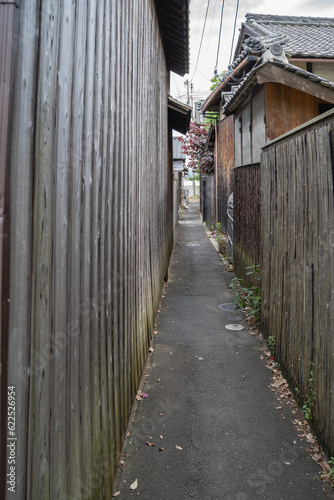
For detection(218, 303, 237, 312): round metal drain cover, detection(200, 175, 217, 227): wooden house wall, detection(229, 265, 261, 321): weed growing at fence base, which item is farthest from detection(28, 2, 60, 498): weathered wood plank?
detection(200, 175, 217, 227): wooden house wall

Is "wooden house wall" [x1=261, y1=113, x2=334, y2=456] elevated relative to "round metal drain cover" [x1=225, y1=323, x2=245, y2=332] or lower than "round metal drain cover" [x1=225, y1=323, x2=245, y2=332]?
elevated

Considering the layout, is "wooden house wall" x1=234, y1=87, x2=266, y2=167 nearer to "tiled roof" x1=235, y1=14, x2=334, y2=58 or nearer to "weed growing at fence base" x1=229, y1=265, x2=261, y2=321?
"tiled roof" x1=235, y1=14, x2=334, y2=58

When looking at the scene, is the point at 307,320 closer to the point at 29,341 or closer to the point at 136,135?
the point at 136,135

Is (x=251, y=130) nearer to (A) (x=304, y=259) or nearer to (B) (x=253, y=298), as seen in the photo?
(B) (x=253, y=298)

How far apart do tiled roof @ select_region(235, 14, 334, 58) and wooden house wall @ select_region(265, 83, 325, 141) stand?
1386 millimetres

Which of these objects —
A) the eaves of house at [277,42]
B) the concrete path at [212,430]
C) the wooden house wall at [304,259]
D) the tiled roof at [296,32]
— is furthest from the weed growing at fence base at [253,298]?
the tiled roof at [296,32]

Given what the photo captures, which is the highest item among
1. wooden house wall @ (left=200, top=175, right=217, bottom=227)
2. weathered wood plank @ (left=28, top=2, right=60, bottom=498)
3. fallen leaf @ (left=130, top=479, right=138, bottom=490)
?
wooden house wall @ (left=200, top=175, right=217, bottom=227)

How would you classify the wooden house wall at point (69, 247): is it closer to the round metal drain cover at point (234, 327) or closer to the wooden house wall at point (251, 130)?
the round metal drain cover at point (234, 327)

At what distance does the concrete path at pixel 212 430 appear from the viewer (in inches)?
113

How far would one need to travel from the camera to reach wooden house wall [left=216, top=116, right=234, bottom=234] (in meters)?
13.5

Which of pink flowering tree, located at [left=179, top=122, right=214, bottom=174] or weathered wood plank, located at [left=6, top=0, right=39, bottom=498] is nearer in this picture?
weathered wood plank, located at [left=6, top=0, right=39, bottom=498]

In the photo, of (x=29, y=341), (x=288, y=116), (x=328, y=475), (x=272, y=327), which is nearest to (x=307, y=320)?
(x=328, y=475)

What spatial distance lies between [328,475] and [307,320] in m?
1.29

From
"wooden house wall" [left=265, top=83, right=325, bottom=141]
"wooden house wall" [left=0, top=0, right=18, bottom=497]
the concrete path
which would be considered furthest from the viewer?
A: "wooden house wall" [left=265, top=83, right=325, bottom=141]
